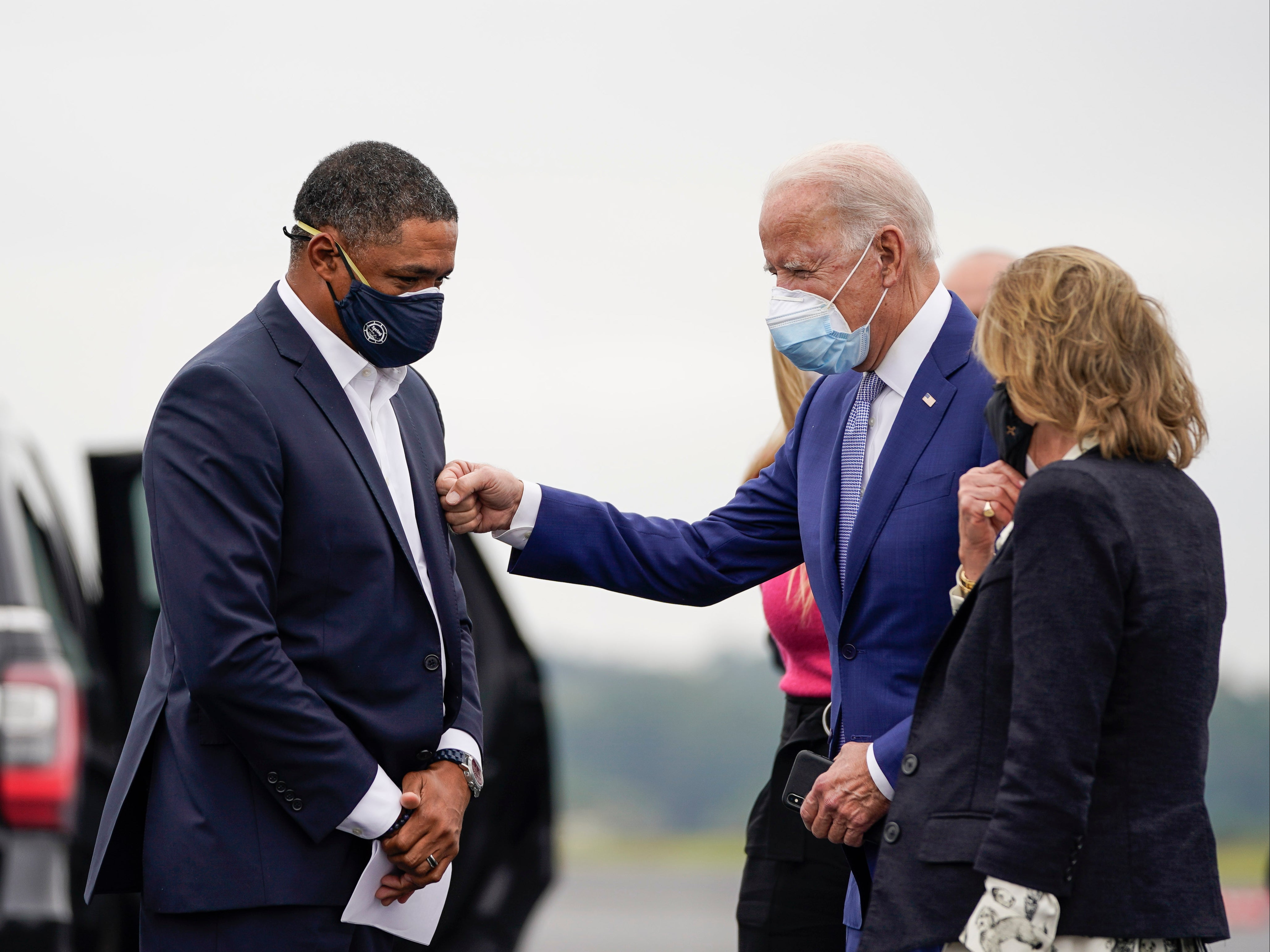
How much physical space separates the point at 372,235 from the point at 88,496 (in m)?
1.75

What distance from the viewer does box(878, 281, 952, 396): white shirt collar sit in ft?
6.87

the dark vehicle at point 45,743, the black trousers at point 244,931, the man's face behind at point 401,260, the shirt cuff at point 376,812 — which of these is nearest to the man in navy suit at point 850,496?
the man's face behind at point 401,260

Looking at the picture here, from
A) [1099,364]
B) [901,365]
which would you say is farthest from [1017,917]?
[901,365]

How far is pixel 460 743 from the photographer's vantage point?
76.6 inches

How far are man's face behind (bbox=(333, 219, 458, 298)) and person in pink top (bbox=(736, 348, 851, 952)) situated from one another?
98 cm

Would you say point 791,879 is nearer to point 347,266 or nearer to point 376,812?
point 376,812

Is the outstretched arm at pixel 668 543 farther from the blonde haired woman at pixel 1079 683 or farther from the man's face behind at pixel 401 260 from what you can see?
the blonde haired woman at pixel 1079 683

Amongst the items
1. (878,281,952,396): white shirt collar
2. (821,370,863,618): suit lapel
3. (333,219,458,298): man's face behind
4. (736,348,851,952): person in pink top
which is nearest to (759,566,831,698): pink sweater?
(736,348,851,952): person in pink top

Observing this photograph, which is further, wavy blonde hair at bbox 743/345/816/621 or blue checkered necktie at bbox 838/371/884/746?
wavy blonde hair at bbox 743/345/816/621

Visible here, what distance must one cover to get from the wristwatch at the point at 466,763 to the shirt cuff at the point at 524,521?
47 centimetres

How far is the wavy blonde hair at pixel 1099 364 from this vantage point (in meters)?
1.57

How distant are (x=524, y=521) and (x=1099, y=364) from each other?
1.07 meters

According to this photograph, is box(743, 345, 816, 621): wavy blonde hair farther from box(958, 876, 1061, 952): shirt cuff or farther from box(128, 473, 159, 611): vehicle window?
box(128, 473, 159, 611): vehicle window

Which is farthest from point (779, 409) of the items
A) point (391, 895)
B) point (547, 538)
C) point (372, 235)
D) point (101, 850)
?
point (101, 850)
